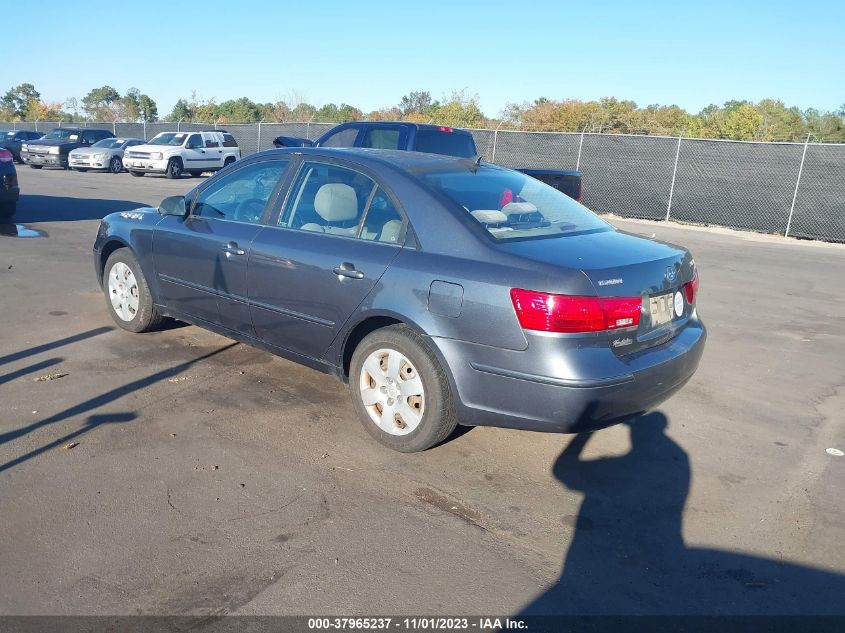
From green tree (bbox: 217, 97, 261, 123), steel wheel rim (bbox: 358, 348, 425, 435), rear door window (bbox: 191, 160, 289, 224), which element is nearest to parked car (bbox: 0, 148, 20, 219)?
rear door window (bbox: 191, 160, 289, 224)

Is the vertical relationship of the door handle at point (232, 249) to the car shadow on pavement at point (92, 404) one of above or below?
above

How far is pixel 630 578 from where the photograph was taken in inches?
122

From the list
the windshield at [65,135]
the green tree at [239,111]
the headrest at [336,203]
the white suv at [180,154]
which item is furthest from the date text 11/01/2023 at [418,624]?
the green tree at [239,111]

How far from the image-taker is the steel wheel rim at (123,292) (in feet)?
19.8

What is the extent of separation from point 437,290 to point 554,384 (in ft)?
2.69

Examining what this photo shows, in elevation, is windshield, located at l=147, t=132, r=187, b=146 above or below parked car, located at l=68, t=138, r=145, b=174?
above

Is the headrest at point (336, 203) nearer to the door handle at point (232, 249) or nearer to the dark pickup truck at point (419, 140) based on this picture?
the door handle at point (232, 249)

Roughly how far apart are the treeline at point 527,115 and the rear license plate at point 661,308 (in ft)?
71.6

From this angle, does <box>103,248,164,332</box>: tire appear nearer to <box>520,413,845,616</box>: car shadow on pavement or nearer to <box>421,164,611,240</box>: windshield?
<box>421,164,611,240</box>: windshield

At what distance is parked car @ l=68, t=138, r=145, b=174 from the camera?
26672 millimetres

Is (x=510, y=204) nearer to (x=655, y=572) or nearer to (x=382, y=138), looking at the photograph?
(x=655, y=572)

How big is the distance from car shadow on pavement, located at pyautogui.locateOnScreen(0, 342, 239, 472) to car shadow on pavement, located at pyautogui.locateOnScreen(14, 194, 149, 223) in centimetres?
905

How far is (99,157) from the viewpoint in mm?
26672

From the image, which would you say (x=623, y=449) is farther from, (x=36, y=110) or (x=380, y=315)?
(x=36, y=110)
